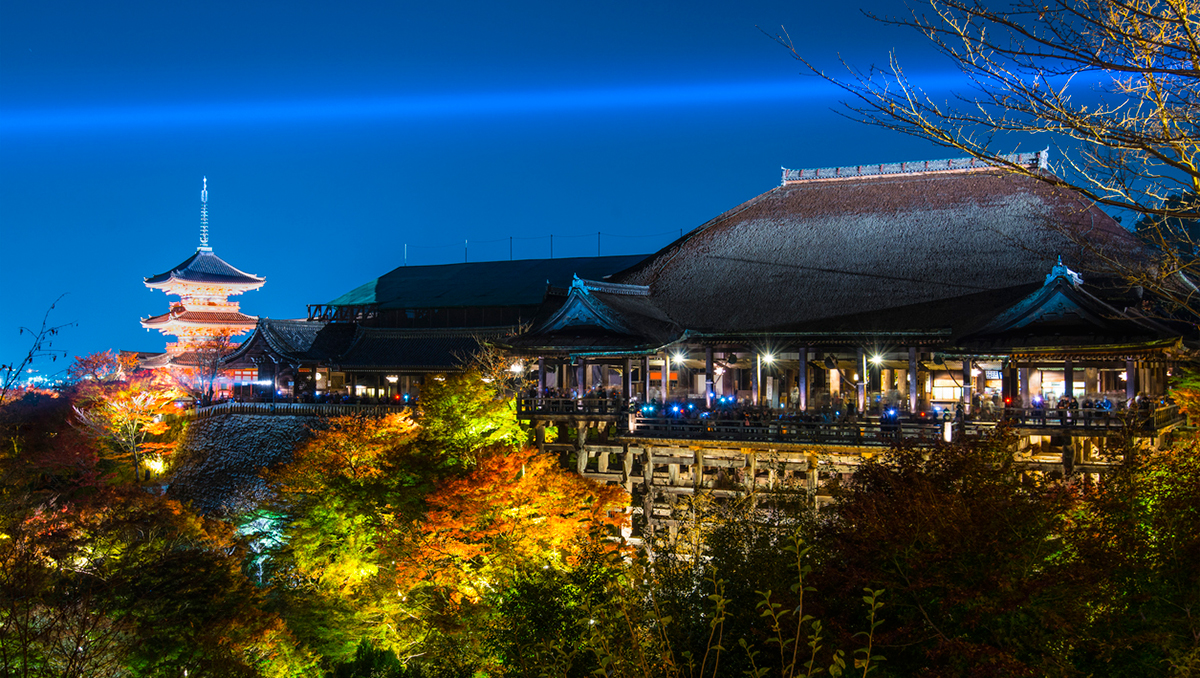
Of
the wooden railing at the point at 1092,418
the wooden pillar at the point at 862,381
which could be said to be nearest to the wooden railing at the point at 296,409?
the wooden pillar at the point at 862,381

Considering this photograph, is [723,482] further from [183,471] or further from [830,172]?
[183,471]

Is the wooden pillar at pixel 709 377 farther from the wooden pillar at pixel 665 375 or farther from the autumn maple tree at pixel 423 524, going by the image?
the autumn maple tree at pixel 423 524

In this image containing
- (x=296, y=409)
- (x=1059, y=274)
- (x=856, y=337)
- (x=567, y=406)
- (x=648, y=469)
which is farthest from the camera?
(x=296, y=409)

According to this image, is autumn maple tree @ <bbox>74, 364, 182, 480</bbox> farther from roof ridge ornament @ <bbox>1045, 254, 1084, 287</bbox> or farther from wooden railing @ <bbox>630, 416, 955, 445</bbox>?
roof ridge ornament @ <bbox>1045, 254, 1084, 287</bbox>

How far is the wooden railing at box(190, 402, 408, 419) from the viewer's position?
38.7 metres

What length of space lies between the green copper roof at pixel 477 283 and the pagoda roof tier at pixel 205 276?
12.5 m

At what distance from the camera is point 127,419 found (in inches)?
1519

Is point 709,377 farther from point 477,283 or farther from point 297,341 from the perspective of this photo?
point 297,341

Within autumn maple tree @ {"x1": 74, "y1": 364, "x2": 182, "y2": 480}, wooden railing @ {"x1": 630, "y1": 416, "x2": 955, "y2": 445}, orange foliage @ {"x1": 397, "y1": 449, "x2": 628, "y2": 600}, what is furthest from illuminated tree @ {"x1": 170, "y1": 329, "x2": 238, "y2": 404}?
wooden railing @ {"x1": 630, "y1": 416, "x2": 955, "y2": 445}

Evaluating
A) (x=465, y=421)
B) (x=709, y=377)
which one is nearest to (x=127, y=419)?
(x=465, y=421)

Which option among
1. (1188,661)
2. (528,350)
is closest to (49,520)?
(528,350)

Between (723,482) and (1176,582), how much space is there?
13.8 metres

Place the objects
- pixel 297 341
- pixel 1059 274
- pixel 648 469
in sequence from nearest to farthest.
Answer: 1. pixel 1059 274
2. pixel 648 469
3. pixel 297 341

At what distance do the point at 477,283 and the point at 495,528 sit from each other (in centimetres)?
3074
